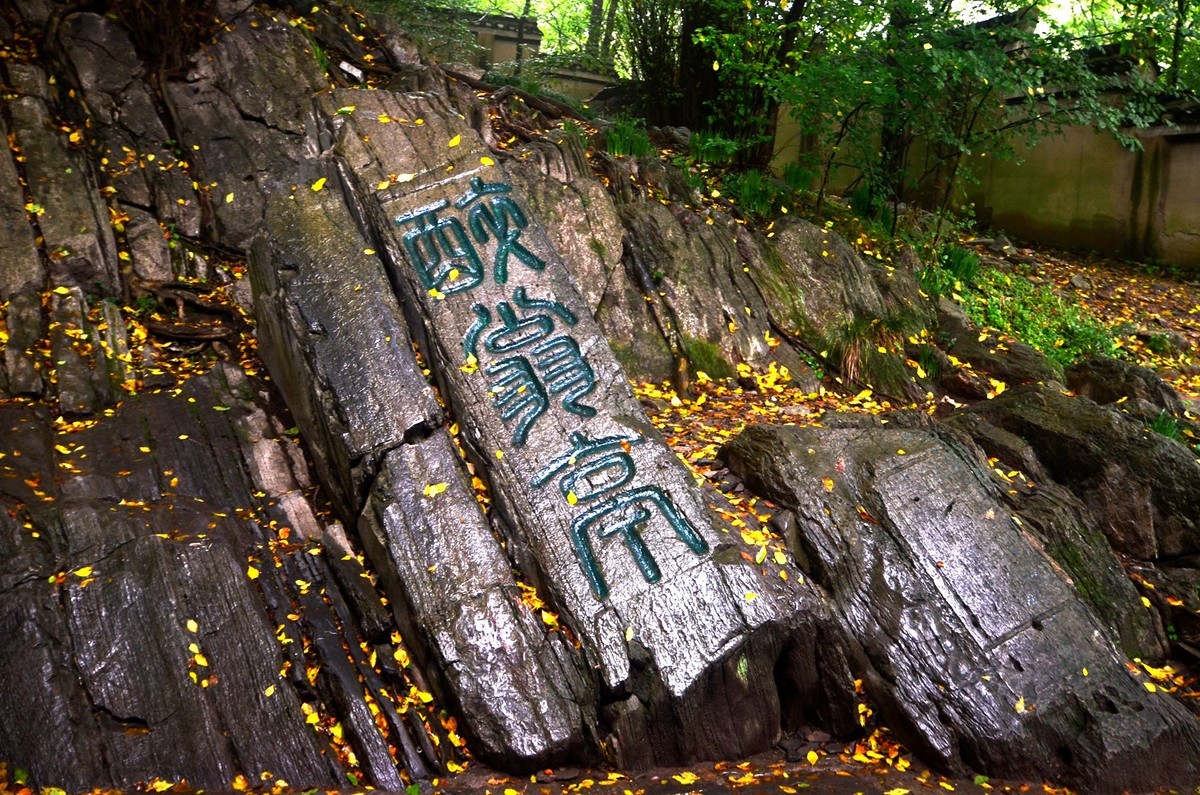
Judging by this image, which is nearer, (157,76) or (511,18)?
(157,76)

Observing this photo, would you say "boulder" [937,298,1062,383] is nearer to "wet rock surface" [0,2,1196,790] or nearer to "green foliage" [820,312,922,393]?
"green foliage" [820,312,922,393]

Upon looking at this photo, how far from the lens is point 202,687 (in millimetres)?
3658

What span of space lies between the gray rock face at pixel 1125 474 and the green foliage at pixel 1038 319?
2.31 m

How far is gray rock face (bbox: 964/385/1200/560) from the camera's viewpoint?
5.12 metres

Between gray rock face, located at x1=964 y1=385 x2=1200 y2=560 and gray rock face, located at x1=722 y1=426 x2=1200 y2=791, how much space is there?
932mm

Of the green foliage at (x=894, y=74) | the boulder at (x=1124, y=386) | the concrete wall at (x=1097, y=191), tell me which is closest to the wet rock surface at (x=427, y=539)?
the boulder at (x=1124, y=386)

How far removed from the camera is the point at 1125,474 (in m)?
5.19

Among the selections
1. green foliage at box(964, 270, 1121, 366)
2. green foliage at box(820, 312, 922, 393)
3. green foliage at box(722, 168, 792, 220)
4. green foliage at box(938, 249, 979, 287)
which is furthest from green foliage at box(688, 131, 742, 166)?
green foliage at box(964, 270, 1121, 366)

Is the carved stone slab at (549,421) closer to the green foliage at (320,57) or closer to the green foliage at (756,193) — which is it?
the green foliage at (320,57)

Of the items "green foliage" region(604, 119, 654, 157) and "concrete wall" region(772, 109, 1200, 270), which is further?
"concrete wall" region(772, 109, 1200, 270)

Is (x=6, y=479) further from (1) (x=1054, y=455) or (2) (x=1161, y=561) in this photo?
(2) (x=1161, y=561)

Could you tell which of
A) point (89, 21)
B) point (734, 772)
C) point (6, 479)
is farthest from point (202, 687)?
point (89, 21)

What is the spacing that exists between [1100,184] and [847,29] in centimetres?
463

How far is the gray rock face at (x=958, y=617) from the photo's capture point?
3779 mm
